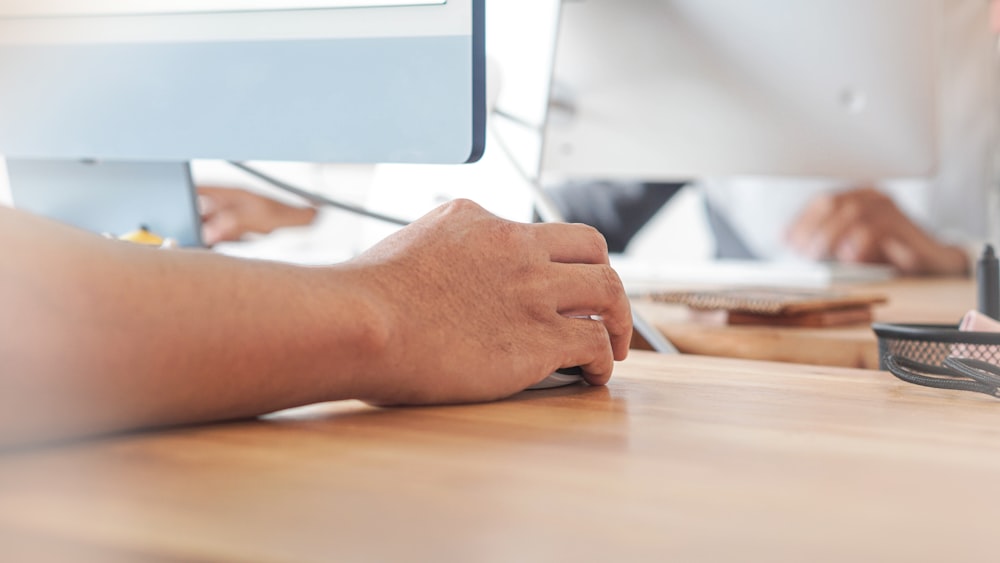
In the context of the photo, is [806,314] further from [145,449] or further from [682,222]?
[682,222]

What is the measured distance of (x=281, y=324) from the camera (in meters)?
0.42

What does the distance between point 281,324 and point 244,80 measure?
1.21 ft

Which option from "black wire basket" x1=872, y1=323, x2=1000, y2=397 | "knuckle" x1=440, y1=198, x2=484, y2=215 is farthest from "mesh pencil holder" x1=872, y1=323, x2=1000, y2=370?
"knuckle" x1=440, y1=198, x2=484, y2=215

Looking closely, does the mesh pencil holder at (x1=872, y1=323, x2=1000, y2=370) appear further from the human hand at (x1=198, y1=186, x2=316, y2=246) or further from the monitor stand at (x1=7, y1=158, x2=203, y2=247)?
→ the human hand at (x1=198, y1=186, x2=316, y2=246)

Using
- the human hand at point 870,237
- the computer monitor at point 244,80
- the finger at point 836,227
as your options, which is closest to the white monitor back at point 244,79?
the computer monitor at point 244,80

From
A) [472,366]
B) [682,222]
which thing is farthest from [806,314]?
[682,222]

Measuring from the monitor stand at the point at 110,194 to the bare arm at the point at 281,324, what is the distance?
54 cm

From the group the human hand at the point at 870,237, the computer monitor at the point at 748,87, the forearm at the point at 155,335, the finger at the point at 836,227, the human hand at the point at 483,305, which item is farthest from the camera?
the finger at the point at 836,227

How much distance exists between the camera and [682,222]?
145 inches

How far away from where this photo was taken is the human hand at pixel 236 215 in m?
1.35

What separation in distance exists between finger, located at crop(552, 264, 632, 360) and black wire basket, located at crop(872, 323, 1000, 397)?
0.16 metres

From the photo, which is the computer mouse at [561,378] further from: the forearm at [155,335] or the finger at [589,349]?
the forearm at [155,335]

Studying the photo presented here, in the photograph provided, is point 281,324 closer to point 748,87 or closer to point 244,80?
point 244,80

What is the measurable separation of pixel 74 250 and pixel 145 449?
8cm
